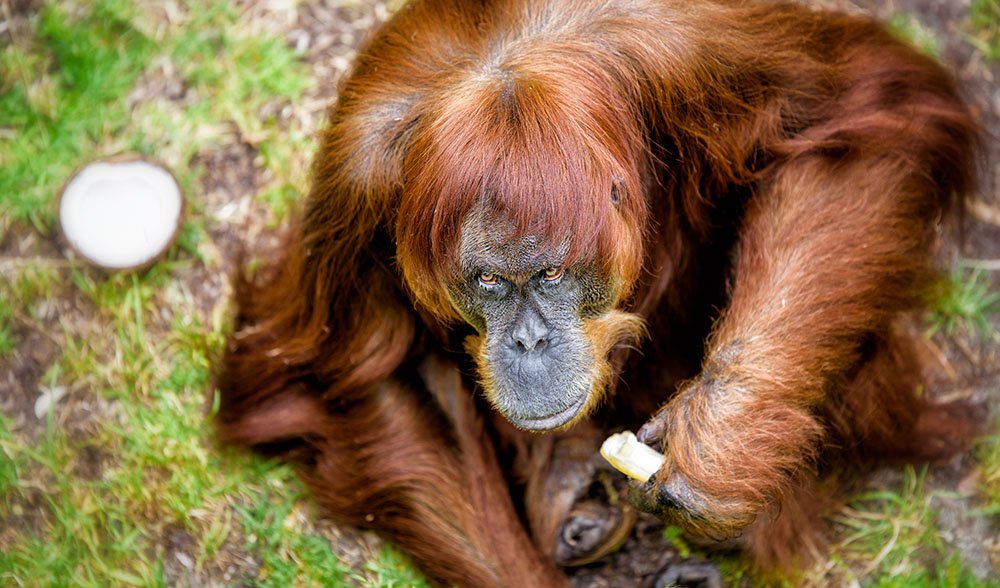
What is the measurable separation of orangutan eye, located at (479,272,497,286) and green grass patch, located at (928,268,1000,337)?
1876 millimetres

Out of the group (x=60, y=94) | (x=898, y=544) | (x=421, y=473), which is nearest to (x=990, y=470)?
(x=898, y=544)

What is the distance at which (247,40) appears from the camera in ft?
14.0

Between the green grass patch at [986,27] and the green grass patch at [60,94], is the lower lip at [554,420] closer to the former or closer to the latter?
the green grass patch at [60,94]

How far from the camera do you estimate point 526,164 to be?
249 centimetres

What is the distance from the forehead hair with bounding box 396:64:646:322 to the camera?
250 centimetres

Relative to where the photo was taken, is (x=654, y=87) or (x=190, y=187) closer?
(x=654, y=87)

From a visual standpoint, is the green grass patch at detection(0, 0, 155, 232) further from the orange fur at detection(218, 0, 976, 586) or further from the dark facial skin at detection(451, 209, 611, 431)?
the dark facial skin at detection(451, 209, 611, 431)

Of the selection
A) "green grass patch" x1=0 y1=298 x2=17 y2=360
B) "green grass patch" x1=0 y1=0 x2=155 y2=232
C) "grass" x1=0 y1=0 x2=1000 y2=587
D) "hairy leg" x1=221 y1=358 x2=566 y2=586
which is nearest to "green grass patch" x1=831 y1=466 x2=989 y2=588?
"grass" x1=0 y1=0 x2=1000 y2=587

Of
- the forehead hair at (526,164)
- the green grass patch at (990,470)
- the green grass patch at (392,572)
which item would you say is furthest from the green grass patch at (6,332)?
the green grass patch at (990,470)

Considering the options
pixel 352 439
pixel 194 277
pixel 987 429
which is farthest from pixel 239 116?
pixel 987 429

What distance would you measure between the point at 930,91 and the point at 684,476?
4.20ft

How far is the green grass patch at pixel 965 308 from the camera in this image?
3.88m

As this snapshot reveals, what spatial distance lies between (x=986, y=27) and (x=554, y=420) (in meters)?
2.51

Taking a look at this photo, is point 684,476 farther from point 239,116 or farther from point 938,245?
point 239,116
